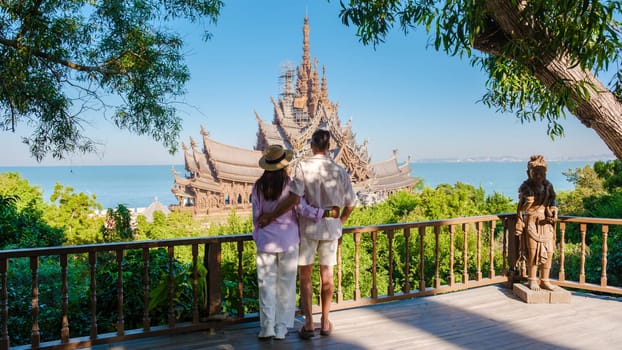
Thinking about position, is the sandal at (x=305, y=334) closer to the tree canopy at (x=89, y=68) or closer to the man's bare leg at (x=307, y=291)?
the man's bare leg at (x=307, y=291)

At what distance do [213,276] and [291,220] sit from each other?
738mm

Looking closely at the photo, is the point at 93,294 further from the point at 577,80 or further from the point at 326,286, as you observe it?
the point at 577,80

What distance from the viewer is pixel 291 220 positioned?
2.71 metres

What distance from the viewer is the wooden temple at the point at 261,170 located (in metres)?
30.5

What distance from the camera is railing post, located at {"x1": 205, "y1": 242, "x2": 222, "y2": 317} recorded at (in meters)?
3.01

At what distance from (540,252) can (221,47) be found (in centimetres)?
6248

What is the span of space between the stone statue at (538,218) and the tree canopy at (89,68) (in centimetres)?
325

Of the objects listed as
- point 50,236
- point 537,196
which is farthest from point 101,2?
point 50,236

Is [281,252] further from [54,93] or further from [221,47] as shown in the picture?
[221,47]

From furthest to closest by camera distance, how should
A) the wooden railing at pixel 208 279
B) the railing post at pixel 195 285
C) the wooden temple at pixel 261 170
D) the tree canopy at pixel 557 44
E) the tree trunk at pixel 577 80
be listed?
the wooden temple at pixel 261 170
the railing post at pixel 195 285
the wooden railing at pixel 208 279
the tree trunk at pixel 577 80
the tree canopy at pixel 557 44

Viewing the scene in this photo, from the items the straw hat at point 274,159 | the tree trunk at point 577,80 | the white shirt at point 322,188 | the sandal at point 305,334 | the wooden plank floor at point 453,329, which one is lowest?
the wooden plank floor at point 453,329

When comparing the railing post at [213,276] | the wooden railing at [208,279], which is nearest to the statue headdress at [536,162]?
the wooden railing at [208,279]

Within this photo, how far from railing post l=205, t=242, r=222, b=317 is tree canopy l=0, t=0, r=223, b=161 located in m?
2.06

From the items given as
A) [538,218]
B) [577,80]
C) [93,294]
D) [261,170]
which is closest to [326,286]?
[93,294]
